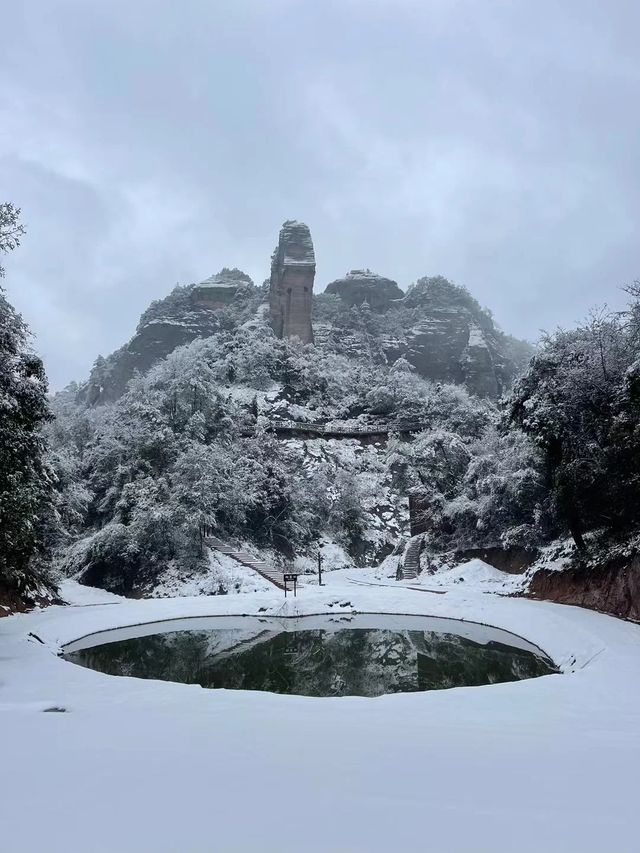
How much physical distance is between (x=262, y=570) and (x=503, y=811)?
21.5 metres

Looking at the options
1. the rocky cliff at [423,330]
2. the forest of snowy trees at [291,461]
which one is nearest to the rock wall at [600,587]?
the forest of snowy trees at [291,461]

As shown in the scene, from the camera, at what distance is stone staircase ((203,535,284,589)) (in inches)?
931

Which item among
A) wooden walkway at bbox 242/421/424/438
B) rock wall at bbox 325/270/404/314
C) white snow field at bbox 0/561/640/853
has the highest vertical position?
rock wall at bbox 325/270/404/314

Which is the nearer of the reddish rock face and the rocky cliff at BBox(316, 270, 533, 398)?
the reddish rock face

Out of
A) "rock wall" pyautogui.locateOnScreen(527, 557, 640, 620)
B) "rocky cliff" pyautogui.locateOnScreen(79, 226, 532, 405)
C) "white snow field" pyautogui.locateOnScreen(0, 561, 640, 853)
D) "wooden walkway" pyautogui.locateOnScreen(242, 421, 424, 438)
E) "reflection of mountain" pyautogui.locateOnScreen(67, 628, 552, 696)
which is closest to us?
"white snow field" pyautogui.locateOnScreen(0, 561, 640, 853)

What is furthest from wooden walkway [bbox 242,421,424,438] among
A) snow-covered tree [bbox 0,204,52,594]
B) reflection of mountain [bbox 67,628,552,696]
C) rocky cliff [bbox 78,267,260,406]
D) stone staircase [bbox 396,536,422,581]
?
rocky cliff [bbox 78,267,260,406]

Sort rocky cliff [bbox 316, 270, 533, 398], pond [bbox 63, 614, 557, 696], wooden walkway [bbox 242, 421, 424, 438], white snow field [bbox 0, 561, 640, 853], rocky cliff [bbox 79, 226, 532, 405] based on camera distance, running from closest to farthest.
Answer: white snow field [bbox 0, 561, 640, 853]
pond [bbox 63, 614, 557, 696]
wooden walkway [bbox 242, 421, 424, 438]
rocky cliff [bbox 79, 226, 532, 405]
rocky cliff [bbox 316, 270, 533, 398]

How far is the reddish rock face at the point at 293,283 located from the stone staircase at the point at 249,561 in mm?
35867

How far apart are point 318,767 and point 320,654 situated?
28.6ft

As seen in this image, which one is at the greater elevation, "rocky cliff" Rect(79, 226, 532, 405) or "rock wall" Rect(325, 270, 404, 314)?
"rock wall" Rect(325, 270, 404, 314)

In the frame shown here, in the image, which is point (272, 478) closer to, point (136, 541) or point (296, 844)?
point (136, 541)

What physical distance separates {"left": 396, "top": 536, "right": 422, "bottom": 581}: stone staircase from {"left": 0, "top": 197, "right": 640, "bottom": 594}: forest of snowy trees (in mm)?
1111

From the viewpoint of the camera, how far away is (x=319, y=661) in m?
12.1

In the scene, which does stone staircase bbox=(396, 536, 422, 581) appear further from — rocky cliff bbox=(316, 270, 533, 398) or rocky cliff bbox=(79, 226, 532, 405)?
rocky cliff bbox=(316, 270, 533, 398)
